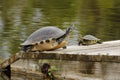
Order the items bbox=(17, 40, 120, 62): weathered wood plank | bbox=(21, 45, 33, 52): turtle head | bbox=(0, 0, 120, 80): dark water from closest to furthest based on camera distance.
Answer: bbox=(17, 40, 120, 62): weathered wood plank, bbox=(21, 45, 33, 52): turtle head, bbox=(0, 0, 120, 80): dark water

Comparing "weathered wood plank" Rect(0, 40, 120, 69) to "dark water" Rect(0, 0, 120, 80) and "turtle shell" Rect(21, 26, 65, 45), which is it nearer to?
"turtle shell" Rect(21, 26, 65, 45)

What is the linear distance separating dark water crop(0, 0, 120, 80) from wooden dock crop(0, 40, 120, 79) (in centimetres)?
241

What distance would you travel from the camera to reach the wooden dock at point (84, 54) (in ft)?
27.0

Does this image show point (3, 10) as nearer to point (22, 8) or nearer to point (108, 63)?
point (22, 8)

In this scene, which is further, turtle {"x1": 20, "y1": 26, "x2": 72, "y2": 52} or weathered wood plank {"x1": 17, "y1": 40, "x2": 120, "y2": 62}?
turtle {"x1": 20, "y1": 26, "x2": 72, "y2": 52}

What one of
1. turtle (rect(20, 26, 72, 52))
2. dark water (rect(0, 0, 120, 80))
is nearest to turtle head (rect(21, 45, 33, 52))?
turtle (rect(20, 26, 72, 52))

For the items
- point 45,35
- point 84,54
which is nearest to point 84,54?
point 84,54

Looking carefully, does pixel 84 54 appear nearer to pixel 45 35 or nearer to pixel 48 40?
pixel 48 40

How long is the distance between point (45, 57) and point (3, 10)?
Answer: 10.2m

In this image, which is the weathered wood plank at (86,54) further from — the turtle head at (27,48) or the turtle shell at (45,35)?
the turtle shell at (45,35)

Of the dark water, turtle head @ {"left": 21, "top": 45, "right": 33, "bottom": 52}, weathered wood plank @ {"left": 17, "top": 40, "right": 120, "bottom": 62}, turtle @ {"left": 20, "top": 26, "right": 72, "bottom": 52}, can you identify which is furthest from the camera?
the dark water

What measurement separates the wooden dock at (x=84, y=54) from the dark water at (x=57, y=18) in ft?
7.91

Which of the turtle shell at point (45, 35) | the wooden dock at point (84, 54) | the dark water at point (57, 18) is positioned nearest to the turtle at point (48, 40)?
the turtle shell at point (45, 35)

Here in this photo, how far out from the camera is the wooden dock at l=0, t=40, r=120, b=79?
8.24 m
